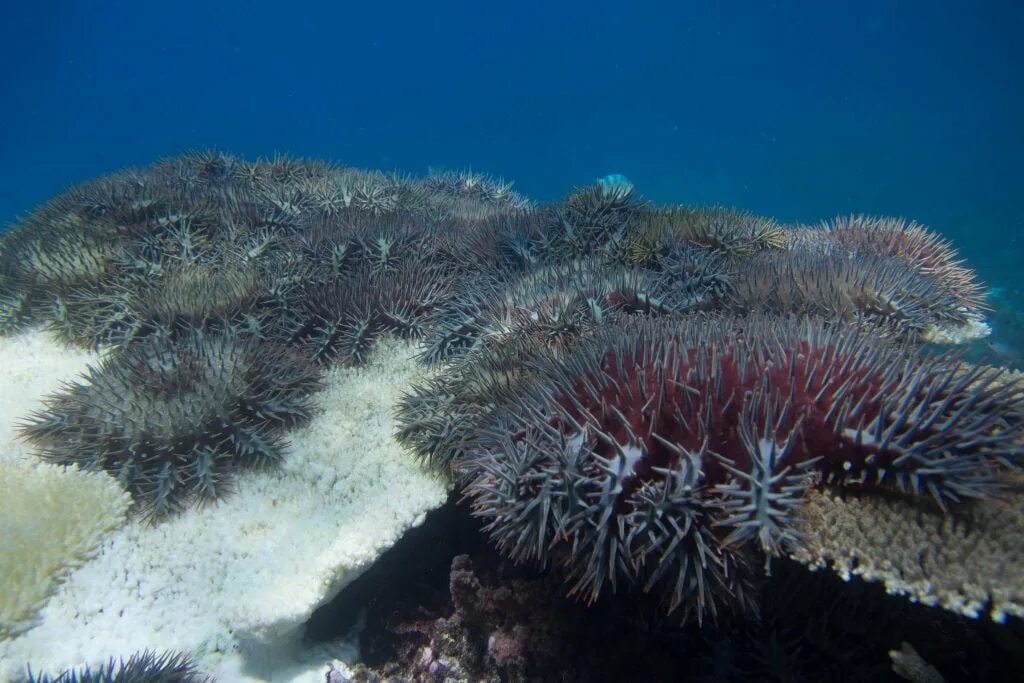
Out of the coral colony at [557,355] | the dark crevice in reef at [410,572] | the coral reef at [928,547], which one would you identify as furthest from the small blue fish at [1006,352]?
the dark crevice in reef at [410,572]

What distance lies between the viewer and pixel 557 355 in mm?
3668

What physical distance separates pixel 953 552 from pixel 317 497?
3929mm

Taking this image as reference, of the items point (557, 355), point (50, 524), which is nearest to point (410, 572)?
point (557, 355)

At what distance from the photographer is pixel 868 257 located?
5.36m

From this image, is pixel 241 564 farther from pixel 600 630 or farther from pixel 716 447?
pixel 716 447

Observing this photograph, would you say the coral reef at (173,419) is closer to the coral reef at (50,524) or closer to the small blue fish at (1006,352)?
the coral reef at (50,524)

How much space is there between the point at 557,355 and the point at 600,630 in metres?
1.79

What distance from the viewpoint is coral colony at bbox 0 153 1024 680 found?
2477mm

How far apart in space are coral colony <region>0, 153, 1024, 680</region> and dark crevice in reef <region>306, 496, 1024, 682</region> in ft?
1.00

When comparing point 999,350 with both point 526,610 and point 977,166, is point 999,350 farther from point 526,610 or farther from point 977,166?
point 977,166

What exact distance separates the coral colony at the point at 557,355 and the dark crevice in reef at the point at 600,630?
1.00 feet

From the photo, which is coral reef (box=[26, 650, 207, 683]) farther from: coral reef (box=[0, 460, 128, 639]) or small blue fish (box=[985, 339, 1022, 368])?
small blue fish (box=[985, 339, 1022, 368])

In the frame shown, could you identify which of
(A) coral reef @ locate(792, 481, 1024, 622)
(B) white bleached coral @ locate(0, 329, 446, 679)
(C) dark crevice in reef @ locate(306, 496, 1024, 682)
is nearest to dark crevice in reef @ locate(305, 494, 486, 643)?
(C) dark crevice in reef @ locate(306, 496, 1024, 682)

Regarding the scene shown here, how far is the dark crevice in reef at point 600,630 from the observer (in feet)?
9.52
